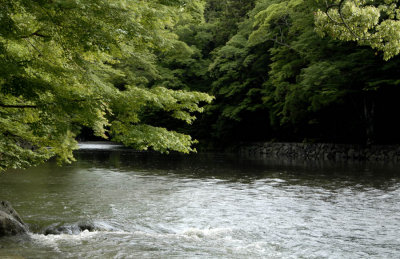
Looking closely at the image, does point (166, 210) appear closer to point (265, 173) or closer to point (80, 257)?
point (80, 257)

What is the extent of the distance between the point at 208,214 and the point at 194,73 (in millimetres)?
34082

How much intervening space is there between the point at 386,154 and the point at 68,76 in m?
23.1

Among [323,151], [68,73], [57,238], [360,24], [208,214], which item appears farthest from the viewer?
[323,151]

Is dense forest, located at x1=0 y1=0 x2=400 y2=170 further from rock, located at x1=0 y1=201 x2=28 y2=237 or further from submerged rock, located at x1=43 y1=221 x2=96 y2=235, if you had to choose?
submerged rock, located at x1=43 y1=221 x2=96 y2=235

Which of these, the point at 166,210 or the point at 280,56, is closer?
the point at 166,210

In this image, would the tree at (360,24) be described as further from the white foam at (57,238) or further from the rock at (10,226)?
the rock at (10,226)

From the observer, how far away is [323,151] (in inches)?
1171

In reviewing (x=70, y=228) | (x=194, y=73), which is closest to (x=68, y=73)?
(x=70, y=228)

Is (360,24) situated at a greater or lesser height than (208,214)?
greater

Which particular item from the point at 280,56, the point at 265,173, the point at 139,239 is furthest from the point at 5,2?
the point at 280,56

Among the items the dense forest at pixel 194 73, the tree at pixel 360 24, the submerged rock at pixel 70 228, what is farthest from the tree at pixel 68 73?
the tree at pixel 360 24

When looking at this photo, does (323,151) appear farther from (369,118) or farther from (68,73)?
(68,73)

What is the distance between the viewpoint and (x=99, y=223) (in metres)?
9.15

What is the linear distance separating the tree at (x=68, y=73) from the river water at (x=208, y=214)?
6.25ft
